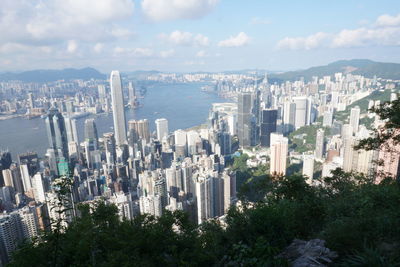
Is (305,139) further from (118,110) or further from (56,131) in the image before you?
(56,131)

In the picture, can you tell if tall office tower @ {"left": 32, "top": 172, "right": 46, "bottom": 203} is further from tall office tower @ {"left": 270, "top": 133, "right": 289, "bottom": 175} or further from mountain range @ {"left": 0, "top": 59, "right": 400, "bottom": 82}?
mountain range @ {"left": 0, "top": 59, "right": 400, "bottom": 82}

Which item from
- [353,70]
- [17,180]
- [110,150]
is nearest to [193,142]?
[110,150]

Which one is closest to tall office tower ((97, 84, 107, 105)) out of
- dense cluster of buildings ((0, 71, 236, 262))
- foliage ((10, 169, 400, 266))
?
dense cluster of buildings ((0, 71, 236, 262))

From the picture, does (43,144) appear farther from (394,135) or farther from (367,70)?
(367,70)

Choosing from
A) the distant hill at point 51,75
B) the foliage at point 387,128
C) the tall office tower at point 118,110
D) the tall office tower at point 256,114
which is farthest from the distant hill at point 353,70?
the foliage at point 387,128

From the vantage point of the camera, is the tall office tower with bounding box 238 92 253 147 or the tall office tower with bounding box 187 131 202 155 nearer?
the tall office tower with bounding box 187 131 202 155

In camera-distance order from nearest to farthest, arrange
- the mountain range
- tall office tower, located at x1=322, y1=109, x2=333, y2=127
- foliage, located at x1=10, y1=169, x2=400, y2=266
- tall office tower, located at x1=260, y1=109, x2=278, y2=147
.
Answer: foliage, located at x1=10, y1=169, x2=400, y2=266, tall office tower, located at x1=260, y1=109, x2=278, y2=147, tall office tower, located at x1=322, y1=109, x2=333, y2=127, the mountain range

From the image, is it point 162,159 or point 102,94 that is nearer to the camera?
point 162,159

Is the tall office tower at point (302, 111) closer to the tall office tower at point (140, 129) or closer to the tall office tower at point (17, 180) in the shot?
the tall office tower at point (140, 129)
